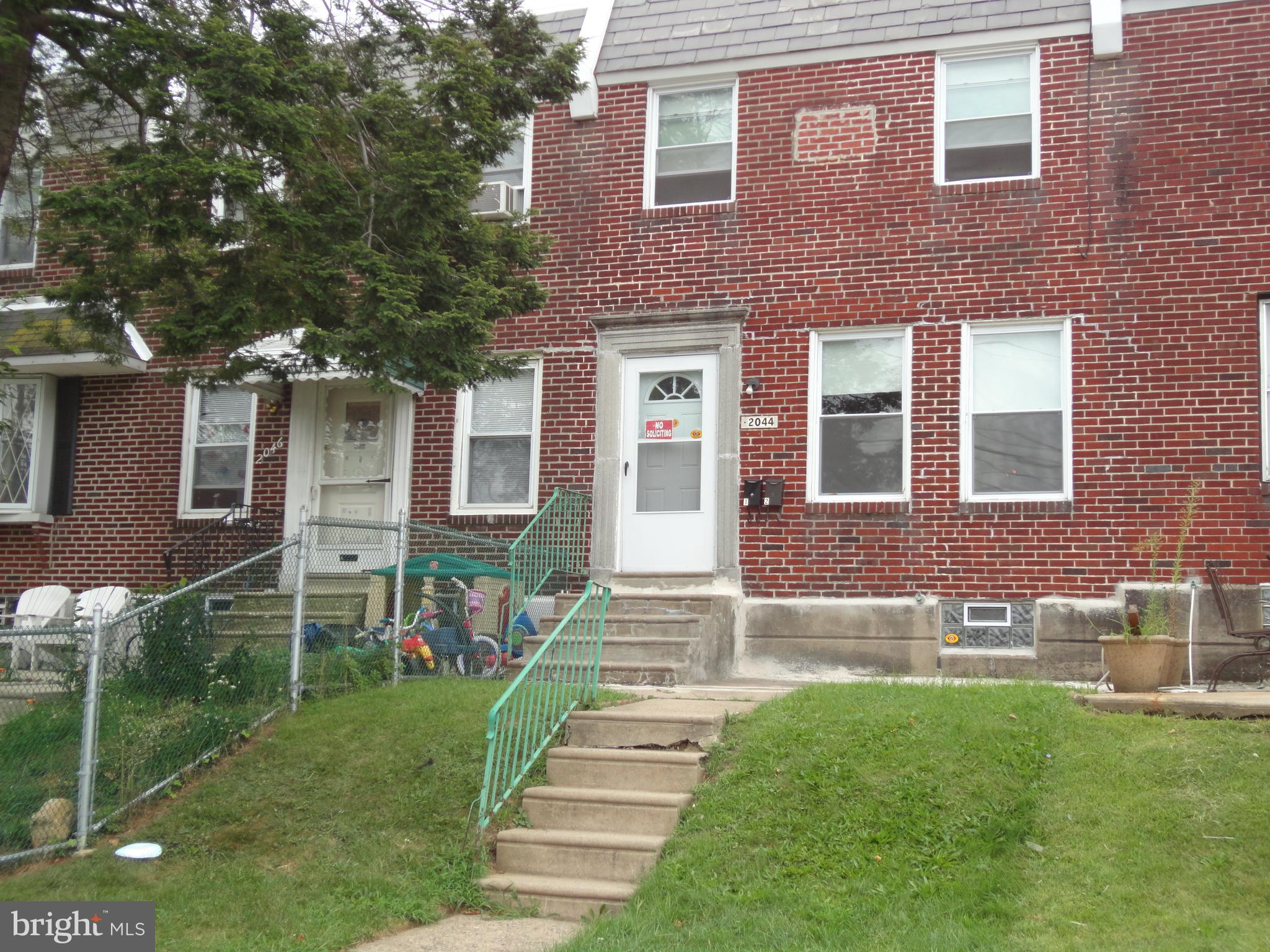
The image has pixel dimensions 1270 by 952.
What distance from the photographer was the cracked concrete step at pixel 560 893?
6.52m

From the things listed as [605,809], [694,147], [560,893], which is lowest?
[560,893]

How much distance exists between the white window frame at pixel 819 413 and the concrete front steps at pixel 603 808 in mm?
3819

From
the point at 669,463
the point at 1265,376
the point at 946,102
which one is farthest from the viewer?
the point at 669,463

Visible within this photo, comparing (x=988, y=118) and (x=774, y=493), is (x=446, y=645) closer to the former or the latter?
(x=774, y=493)

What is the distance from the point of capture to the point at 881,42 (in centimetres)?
1227

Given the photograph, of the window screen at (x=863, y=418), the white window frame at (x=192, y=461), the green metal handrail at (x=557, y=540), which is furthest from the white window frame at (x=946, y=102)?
the white window frame at (x=192, y=461)

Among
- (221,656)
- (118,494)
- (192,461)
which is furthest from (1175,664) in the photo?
(118,494)

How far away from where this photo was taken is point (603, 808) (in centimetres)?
728

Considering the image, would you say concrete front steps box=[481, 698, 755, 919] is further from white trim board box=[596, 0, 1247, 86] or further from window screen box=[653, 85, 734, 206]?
white trim board box=[596, 0, 1247, 86]

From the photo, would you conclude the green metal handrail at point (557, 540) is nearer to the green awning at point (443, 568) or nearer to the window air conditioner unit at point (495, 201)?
the green awning at point (443, 568)

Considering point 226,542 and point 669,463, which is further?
point 226,542

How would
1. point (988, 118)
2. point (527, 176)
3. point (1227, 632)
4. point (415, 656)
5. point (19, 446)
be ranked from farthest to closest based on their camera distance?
point (19, 446) < point (527, 176) < point (988, 118) < point (415, 656) < point (1227, 632)

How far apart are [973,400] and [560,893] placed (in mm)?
6737

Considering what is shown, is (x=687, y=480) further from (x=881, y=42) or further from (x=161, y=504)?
(x=161, y=504)
